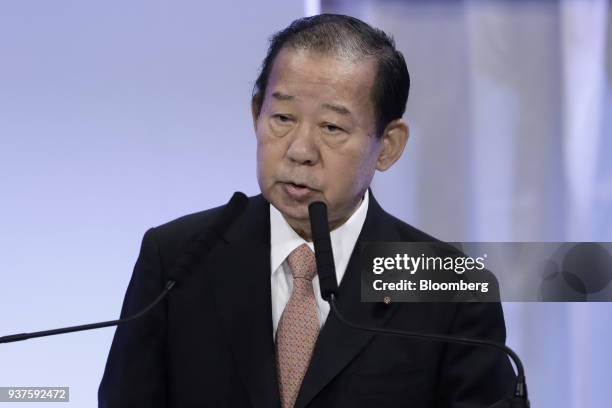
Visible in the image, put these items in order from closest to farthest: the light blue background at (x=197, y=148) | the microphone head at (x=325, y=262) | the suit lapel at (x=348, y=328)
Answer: the microphone head at (x=325, y=262), the suit lapel at (x=348, y=328), the light blue background at (x=197, y=148)

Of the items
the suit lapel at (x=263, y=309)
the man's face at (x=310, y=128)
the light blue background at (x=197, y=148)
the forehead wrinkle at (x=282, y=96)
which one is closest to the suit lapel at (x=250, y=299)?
the suit lapel at (x=263, y=309)

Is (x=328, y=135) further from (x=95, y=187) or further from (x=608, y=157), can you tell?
(x=608, y=157)

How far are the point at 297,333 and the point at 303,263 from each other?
0.35 ft

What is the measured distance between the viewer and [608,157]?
6.64 ft

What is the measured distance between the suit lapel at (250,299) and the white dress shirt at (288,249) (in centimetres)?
1

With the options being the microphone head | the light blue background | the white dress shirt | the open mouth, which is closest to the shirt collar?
the white dress shirt

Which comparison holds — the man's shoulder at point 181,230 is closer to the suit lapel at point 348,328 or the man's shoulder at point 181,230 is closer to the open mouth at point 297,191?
the open mouth at point 297,191

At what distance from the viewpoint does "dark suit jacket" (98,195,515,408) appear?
136 centimetres

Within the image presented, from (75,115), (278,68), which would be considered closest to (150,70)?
A: (75,115)

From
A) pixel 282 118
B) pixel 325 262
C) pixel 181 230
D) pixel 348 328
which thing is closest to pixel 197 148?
pixel 181 230

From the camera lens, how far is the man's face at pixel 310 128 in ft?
4.48

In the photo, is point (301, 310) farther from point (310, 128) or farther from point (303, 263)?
point (310, 128)

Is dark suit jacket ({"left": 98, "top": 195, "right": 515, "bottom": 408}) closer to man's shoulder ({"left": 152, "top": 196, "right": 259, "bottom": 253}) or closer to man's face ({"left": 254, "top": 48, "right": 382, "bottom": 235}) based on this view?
man's shoulder ({"left": 152, "top": 196, "right": 259, "bottom": 253})

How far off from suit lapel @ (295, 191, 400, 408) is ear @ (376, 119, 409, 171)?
2.8 inches
